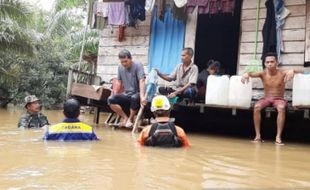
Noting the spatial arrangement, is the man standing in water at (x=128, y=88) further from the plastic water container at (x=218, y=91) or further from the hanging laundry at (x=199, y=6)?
the hanging laundry at (x=199, y=6)

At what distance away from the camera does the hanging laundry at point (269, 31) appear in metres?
7.36

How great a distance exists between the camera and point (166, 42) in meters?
8.76

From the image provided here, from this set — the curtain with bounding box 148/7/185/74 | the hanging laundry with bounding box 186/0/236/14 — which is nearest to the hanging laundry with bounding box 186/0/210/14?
the hanging laundry with bounding box 186/0/236/14

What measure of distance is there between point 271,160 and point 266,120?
353 centimetres

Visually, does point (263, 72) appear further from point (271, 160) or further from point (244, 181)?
point (244, 181)

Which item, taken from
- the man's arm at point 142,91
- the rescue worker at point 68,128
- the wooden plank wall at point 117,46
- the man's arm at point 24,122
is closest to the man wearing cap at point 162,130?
the rescue worker at point 68,128

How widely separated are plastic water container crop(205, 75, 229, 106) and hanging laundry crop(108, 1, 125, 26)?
3035 millimetres

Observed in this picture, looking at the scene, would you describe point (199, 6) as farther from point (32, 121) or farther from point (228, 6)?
point (32, 121)

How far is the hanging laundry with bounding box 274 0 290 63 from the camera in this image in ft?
24.0

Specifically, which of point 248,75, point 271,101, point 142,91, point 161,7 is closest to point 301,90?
point 271,101

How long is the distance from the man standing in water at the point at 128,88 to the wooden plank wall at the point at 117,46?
1569mm

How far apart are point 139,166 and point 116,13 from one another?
604cm

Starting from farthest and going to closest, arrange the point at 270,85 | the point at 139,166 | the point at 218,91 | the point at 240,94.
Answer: the point at 218,91 → the point at 240,94 → the point at 270,85 → the point at 139,166

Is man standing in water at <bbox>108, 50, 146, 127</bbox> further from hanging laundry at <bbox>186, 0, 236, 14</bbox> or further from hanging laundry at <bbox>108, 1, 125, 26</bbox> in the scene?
hanging laundry at <bbox>108, 1, 125, 26</bbox>
